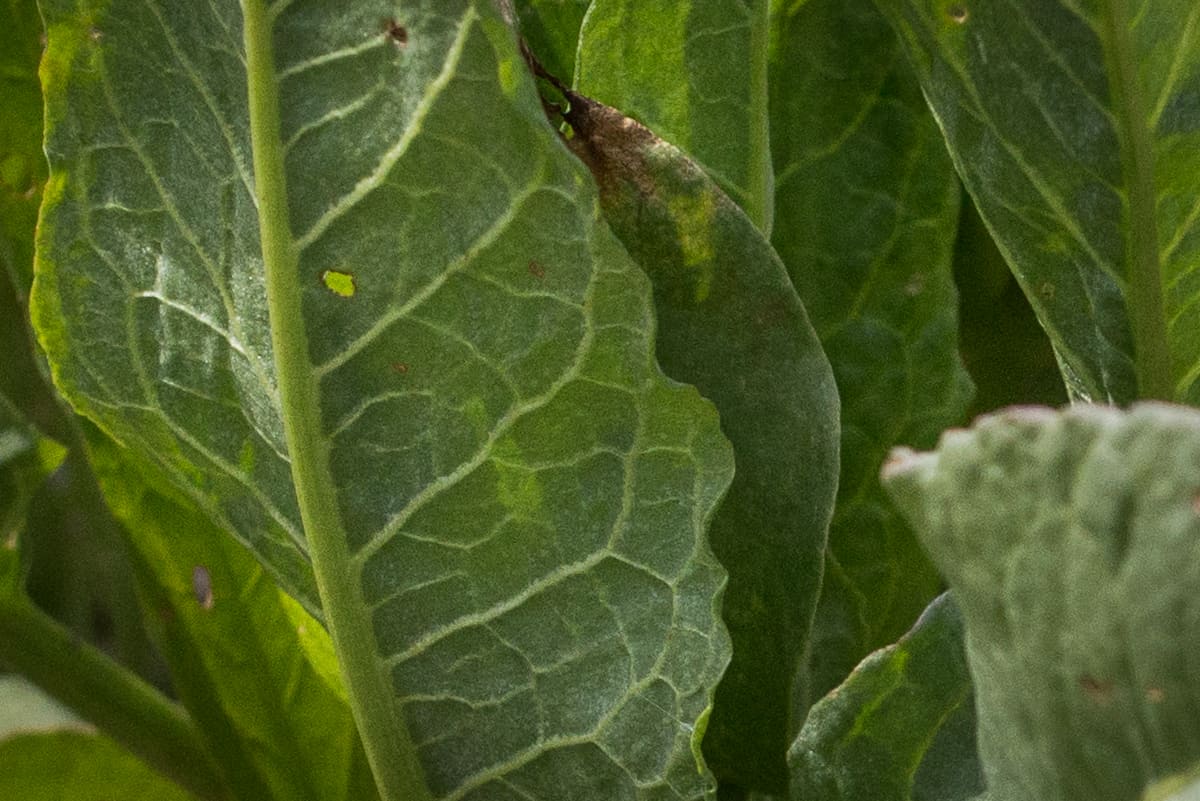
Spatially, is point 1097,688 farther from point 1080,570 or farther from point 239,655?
point 239,655

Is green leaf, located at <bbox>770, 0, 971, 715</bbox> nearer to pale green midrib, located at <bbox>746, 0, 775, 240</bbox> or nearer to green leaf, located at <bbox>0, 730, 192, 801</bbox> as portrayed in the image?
pale green midrib, located at <bbox>746, 0, 775, 240</bbox>

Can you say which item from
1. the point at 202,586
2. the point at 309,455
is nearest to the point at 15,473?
the point at 202,586

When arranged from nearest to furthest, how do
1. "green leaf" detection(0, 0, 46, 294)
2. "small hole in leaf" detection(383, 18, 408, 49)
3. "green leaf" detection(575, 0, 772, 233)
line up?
1. "small hole in leaf" detection(383, 18, 408, 49)
2. "green leaf" detection(575, 0, 772, 233)
3. "green leaf" detection(0, 0, 46, 294)

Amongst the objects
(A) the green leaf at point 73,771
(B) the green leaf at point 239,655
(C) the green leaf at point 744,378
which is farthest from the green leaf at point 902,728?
(A) the green leaf at point 73,771

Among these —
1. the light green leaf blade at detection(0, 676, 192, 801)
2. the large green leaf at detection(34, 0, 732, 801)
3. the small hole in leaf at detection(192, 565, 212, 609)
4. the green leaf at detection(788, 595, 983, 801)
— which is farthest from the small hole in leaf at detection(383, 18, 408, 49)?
the light green leaf blade at detection(0, 676, 192, 801)

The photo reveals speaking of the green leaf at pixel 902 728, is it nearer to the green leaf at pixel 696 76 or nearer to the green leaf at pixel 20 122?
the green leaf at pixel 696 76

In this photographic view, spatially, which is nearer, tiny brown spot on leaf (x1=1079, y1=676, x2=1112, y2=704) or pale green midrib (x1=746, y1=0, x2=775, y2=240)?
tiny brown spot on leaf (x1=1079, y1=676, x2=1112, y2=704)

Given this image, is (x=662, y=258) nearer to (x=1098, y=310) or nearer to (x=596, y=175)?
(x=596, y=175)
